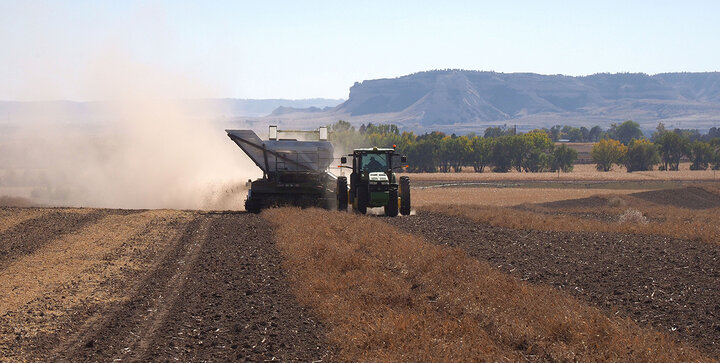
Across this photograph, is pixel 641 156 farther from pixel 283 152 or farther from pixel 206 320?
pixel 206 320

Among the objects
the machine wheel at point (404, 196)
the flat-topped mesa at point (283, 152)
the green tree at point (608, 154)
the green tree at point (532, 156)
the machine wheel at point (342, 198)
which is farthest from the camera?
the green tree at point (608, 154)

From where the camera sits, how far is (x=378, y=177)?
3284 centimetres

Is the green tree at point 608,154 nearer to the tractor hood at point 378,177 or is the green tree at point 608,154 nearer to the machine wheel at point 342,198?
the tractor hood at point 378,177

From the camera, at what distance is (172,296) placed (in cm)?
1518

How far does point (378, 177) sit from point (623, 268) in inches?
618

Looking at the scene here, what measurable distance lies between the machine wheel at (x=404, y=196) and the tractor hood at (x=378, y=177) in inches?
43.7

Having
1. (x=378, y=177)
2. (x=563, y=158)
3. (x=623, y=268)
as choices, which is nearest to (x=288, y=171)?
(x=378, y=177)

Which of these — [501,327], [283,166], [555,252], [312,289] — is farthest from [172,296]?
[283,166]

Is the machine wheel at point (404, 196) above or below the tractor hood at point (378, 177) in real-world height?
below

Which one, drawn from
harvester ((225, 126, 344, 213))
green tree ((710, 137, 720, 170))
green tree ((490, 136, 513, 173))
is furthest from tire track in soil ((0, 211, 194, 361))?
green tree ((710, 137, 720, 170))

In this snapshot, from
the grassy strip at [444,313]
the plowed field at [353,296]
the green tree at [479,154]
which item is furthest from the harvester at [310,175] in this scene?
A: the green tree at [479,154]

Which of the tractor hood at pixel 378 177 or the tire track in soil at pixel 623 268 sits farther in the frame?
the tractor hood at pixel 378 177

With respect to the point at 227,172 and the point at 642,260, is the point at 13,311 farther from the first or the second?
the point at 227,172

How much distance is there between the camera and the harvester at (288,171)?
1385 inches
